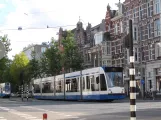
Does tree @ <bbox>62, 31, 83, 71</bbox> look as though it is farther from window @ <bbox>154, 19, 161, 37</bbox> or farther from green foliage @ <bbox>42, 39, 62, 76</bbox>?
window @ <bbox>154, 19, 161, 37</bbox>

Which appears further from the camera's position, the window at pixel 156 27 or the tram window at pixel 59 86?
the window at pixel 156 27

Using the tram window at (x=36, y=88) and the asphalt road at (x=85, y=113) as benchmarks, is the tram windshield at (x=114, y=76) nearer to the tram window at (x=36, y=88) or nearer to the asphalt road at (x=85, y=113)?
the asphalt road at (x=85, y=113)

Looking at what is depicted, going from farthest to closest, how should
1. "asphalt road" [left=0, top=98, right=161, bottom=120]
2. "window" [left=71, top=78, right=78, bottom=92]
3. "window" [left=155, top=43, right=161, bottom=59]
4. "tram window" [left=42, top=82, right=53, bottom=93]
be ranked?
"window" [left=155, top=43, right=161, bottom=59] → "tram window" [left=42, top=82, right=53, bottom=93] → "window" [left=71, top=78, right=78, bottom=92] → "asphalt road" [left=0, top=98, right=161, bottom=120]

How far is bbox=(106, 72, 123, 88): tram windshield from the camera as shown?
1395 inches

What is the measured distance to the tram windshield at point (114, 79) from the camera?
3544cm

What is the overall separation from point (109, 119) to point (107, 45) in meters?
53.1

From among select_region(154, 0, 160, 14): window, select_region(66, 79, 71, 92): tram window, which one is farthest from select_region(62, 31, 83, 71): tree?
select_region(66, 79, 71, 92): tram window

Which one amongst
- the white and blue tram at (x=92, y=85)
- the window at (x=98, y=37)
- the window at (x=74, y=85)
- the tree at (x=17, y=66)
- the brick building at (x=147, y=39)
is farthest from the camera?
the tree at (x=17, y=66)

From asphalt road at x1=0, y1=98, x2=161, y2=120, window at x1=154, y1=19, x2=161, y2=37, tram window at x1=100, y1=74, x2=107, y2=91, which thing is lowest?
asphalt road at x1=0, y1=98, x2=161, y2=120

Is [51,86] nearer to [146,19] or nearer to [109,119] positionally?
[146,19]

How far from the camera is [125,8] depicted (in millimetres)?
65250

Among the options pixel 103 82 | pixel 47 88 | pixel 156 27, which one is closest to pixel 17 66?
pixel 47 88

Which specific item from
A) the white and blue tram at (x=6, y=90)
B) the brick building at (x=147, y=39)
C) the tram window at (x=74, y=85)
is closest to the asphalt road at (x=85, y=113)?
the tram window at (x=74, y=85)

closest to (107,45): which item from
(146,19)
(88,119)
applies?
(146,19)
